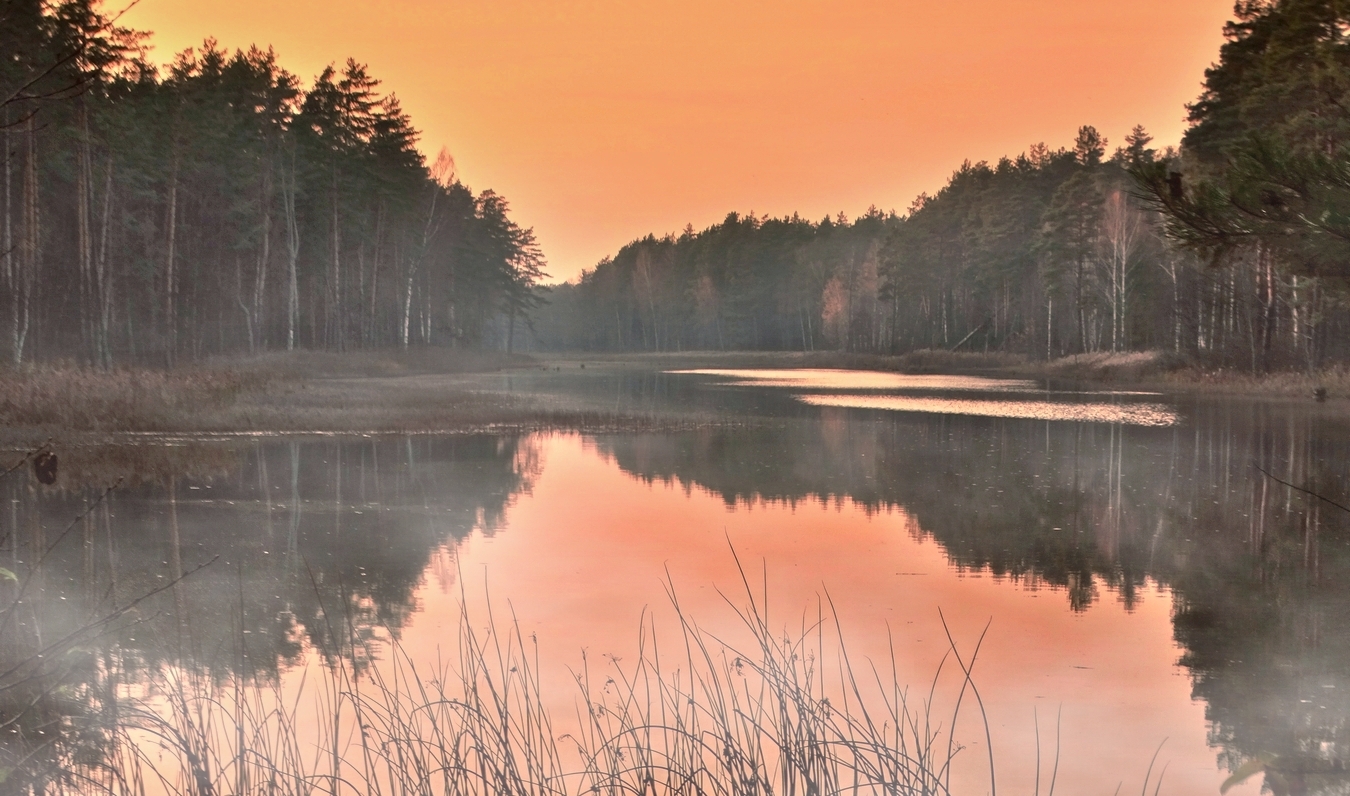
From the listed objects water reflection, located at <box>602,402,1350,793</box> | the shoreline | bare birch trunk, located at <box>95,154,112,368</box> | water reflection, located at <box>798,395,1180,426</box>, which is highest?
bare birch trunk, located at <box>95,154,112,368</box>

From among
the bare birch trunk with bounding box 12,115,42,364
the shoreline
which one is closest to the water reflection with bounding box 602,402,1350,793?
the shoreline

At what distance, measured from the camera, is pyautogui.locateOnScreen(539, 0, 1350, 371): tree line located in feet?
26.9

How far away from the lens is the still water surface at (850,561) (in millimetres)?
7520

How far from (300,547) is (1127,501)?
Result: 11377 millimetres

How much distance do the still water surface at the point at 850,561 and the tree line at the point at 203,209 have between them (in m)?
22.6

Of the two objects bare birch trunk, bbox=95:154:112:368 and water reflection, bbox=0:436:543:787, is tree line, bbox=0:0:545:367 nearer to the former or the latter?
bare birch trunk, bbox=95:154:112:368

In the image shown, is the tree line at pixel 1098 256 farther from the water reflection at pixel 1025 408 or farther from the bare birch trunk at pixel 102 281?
the bare birch trunk at pixel 102 281

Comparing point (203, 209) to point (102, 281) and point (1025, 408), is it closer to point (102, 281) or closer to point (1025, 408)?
point (102, 281)

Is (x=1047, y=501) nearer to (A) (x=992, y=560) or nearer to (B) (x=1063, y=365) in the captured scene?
(A) (x=992, y=560)

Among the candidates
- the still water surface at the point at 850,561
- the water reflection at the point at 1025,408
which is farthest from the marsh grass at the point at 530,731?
the water reflection at the point at 1025,408

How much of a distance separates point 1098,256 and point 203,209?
46584mm

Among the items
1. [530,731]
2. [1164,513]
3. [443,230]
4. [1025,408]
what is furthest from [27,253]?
[443,230]

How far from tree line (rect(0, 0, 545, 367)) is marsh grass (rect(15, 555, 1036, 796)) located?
31314 millimetres

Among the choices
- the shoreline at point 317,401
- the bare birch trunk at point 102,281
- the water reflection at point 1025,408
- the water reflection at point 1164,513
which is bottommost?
the water reflection at point 1164,513
